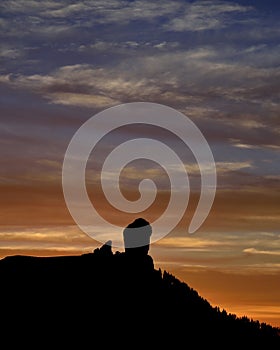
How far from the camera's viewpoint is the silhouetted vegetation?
138875 mm

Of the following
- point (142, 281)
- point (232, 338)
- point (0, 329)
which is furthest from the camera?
point (232, 338)

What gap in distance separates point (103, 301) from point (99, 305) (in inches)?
51.4

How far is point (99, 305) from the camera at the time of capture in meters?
142

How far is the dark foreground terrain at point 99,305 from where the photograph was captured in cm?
13725

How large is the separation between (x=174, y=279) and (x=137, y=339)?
1926cm

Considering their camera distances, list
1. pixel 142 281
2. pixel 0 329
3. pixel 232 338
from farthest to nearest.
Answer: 1. pixel 232 338
2. pixel 142 281
3. pixel 0 329

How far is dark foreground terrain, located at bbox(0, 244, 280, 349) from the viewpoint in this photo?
137 metres

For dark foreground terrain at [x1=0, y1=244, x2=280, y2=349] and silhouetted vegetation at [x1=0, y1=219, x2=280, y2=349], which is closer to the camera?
dark foreground terrain at [x1=0, y1=244, x2=280, y2=349]

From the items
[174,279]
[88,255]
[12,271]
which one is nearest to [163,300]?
[174,279]

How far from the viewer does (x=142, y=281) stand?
484 feet

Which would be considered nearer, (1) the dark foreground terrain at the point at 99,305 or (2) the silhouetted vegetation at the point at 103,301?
(1) the dark foreground terrain at the point at 99,305

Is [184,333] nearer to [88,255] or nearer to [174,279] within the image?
[174,279]

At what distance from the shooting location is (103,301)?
14350cm

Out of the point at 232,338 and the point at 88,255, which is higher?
the point at 88,255
